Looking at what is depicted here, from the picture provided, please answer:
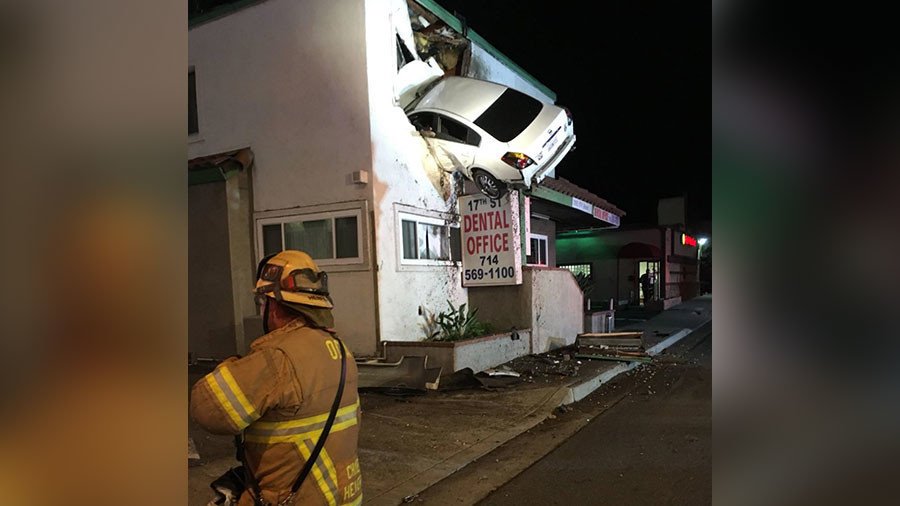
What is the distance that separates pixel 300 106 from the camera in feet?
30.9

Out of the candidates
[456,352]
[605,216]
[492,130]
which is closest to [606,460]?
[456,352]

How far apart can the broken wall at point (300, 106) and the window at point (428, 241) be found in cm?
100

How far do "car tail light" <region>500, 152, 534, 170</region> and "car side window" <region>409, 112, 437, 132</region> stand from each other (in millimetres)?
1585

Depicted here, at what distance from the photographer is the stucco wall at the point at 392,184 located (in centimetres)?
888

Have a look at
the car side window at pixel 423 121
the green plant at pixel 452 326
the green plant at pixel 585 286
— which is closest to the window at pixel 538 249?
the green plant at pixel 585 286

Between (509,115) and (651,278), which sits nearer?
(509,115)

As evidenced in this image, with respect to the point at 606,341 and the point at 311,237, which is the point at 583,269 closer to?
the point at 606,341

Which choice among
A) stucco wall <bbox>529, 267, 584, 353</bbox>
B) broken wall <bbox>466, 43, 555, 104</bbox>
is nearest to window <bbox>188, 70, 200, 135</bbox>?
broken wall <bbox>466, 43, 555, 104</bbox>

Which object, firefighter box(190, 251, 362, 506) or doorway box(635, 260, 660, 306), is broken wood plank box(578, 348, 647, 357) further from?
doorway box(635, 260, 660, 306)

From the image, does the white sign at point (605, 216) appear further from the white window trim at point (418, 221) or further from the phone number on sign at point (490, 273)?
the phone number on sign at point (490, 273)

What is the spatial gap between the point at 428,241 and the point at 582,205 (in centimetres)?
503
